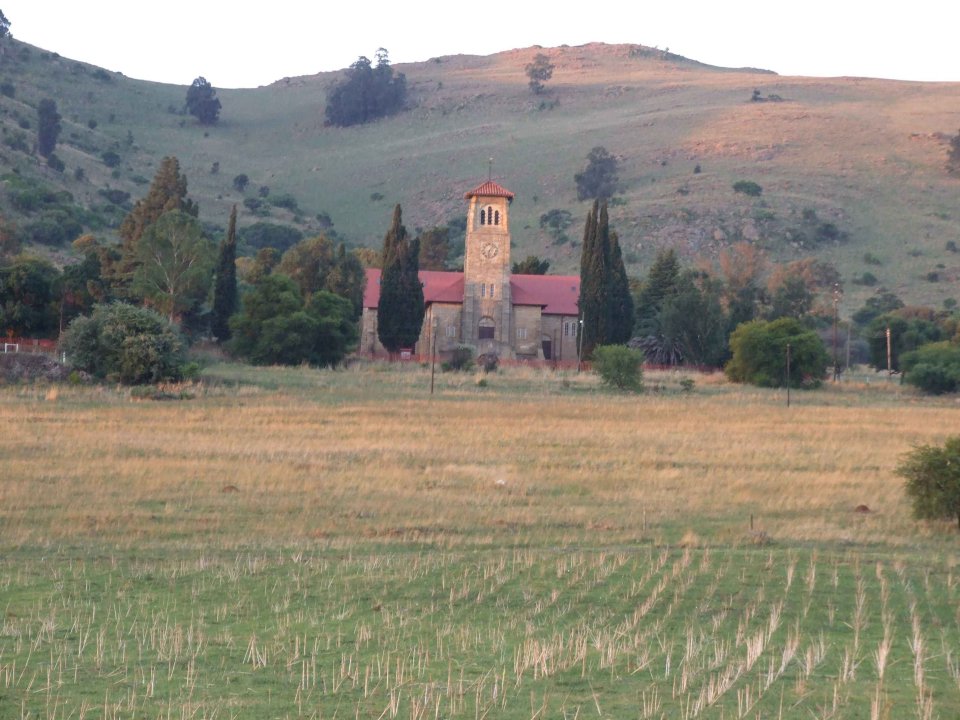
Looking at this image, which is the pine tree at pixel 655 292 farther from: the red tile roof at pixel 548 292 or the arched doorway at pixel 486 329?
the arched doorway at pixel 486 329

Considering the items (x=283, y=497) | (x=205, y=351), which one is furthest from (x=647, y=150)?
(x=283, y=497)

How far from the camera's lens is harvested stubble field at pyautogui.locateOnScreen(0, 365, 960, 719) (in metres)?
10.5

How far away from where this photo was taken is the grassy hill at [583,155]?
382 feet

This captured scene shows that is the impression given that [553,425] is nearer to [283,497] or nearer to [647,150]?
[283,497]

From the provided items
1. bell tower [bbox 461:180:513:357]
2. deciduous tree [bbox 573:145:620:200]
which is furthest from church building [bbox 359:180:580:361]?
deciduous tree [bbox 573:145:620:200]

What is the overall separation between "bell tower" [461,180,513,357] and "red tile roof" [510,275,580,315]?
139 cm

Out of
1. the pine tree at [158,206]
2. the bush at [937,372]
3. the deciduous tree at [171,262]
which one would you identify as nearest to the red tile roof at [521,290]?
the pine tree at [158,206]

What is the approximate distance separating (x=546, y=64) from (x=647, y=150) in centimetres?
4991

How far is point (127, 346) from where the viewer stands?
48281 mm

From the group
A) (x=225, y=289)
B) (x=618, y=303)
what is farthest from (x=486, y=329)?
(x=225, y=289)

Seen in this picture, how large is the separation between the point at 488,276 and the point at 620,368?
974 inches

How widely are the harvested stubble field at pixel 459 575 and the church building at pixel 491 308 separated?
43122mm

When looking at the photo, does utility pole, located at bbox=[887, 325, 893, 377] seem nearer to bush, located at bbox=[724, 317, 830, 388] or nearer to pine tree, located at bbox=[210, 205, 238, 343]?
bush, located at bbox=[724, 317, 830, 388]

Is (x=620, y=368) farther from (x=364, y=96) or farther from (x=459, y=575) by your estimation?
(x=364, y=96)
